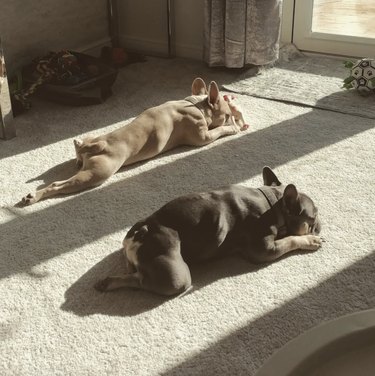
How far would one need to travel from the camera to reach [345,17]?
135 inches

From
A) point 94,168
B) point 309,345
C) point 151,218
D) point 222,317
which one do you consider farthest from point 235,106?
point 309,345

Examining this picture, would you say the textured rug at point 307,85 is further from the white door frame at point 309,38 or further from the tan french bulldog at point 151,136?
the tan french bulldog at point 151,136

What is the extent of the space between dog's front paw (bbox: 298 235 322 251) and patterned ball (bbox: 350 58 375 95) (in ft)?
4.29

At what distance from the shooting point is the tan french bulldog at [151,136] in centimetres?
220

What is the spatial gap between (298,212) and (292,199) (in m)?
0.05

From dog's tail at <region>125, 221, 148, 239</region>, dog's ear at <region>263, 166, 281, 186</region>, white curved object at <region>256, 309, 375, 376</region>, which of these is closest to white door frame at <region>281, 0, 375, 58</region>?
dog's ear at <region>263, 166, 281, 186</region>

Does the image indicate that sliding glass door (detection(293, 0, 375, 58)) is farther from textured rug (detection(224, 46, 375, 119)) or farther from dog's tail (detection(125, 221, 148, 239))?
dog's tail (detection(125, 221, 148, 239))

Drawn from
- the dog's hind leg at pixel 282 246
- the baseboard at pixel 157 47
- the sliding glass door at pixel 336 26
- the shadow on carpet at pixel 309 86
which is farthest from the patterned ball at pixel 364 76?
the dog's hind leg at pixel 282 246

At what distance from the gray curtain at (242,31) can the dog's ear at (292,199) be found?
62.1 inches

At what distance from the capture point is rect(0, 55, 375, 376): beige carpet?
1.50m

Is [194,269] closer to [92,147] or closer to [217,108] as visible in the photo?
[92,147]

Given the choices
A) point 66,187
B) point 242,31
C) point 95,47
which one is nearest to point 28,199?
point 66,187

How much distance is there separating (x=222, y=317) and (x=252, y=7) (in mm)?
1982

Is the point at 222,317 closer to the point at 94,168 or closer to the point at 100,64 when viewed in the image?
the point at 94,168
